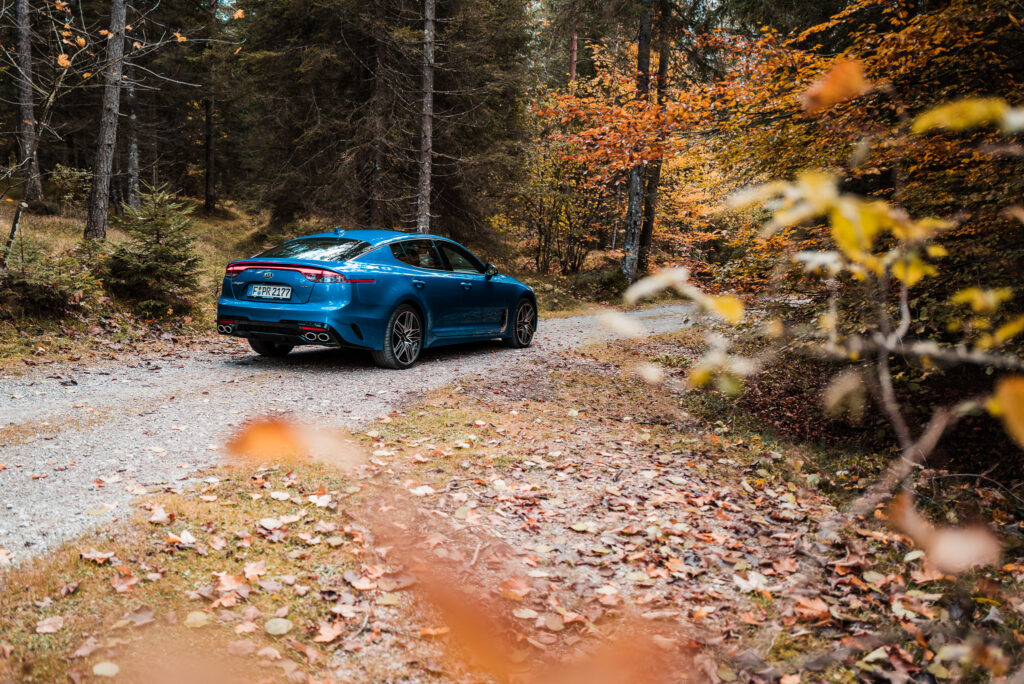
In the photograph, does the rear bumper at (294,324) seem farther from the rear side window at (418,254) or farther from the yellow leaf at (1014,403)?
the yellow leaf at (1014,403)

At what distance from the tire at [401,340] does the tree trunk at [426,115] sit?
8.34 m

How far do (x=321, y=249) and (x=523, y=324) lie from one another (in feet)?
12.4

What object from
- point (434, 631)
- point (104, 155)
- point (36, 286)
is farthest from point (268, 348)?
point (104, 155)

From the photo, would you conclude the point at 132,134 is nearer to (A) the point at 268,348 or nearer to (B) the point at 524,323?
(A) the point at 268,348

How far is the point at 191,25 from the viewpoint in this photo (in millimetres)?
23969

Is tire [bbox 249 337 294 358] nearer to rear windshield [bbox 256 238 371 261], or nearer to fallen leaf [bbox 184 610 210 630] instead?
rear windshield [bbox 256 238 371 261]

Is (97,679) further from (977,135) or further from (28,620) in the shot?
(977,135)

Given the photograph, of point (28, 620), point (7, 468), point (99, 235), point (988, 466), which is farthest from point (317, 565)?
point (99, 235)

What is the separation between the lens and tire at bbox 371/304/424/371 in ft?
25.6

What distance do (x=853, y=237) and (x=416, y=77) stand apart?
65.0 feet

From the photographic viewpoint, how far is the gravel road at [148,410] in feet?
12.6

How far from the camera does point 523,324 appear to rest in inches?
403

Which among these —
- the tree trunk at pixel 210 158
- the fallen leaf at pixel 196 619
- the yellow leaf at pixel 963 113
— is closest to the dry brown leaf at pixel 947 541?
the yellow leaf at pixel 963 113

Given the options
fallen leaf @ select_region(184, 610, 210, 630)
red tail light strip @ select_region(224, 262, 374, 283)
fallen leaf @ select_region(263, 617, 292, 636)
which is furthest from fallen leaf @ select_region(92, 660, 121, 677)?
red tail light strip @ select_region(224, 262, 374, 283)
